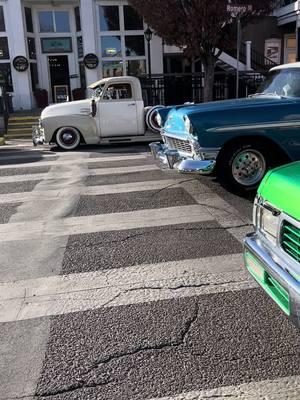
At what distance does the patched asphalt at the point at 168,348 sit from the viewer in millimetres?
2832

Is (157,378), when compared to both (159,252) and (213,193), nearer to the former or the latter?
(159,252)

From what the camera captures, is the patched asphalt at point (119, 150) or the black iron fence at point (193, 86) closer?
the patched asphalt at point (119, 150)

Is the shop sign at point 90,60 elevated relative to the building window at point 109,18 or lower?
lower

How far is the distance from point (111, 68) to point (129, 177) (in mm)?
14958

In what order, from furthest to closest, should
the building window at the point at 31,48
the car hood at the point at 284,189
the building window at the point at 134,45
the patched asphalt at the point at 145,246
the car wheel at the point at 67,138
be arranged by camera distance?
the building window at the point at 134,45 < the building window at the point at 31,48 < the car wheel at the point at 67,138 < the patched asphalt at the point at 145,246 < the car hood at the point at 284,189

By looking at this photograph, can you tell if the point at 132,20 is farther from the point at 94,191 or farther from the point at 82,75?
the point at 94,191

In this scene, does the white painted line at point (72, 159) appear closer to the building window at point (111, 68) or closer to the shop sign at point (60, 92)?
the building window at point (111, 68)

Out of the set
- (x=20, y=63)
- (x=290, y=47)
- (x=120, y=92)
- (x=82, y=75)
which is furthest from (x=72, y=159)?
(x=290, y=47)

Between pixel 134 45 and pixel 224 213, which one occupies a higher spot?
pixel 134 45

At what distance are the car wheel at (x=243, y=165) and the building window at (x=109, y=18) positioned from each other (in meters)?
17.2

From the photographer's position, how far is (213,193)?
711cm

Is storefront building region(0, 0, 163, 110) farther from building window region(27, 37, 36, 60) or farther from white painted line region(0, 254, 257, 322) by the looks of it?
white painted line region(0, 254, 257, 322)

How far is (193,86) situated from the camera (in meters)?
19.8

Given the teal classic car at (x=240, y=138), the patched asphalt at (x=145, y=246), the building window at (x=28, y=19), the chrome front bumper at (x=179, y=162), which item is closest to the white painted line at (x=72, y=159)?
the chrome front bumper at (x=179, y=162)
